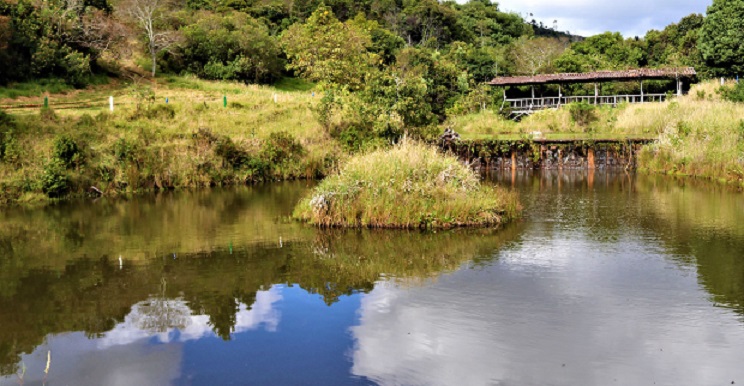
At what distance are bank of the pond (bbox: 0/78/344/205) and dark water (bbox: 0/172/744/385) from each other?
777 cm

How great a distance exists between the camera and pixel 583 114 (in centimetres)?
4456

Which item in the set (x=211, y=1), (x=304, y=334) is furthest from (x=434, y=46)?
(x=304, y=334)

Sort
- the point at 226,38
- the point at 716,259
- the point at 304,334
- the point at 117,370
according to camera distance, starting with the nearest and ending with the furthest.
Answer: the point at 117,370 → the point at 304,334 → the point at 716,259 → the point at 226,38

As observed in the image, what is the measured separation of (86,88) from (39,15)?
5665 millimetres

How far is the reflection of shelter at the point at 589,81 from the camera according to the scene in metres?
48.7

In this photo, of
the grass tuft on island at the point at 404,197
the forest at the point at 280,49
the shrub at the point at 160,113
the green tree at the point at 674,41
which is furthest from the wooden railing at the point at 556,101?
the grass tuft on island at the point at 404,197

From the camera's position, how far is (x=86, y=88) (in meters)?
43.9

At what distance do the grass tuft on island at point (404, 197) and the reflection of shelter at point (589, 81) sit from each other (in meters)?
33.5

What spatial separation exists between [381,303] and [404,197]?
6419 mm

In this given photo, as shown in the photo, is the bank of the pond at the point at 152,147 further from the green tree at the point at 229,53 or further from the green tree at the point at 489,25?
the green tree at the point at 489,25

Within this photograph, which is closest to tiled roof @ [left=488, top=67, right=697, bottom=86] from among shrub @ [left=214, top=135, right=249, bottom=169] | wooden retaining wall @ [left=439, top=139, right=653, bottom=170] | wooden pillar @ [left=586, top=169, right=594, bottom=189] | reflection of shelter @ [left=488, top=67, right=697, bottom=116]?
reflection of shelter @ [left=488, top=67, right=697, bottom=116]

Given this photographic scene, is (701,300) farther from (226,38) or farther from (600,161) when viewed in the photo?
(226,38)

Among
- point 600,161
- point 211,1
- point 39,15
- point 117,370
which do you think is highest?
point 211,1

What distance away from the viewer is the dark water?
9484 millimetres
